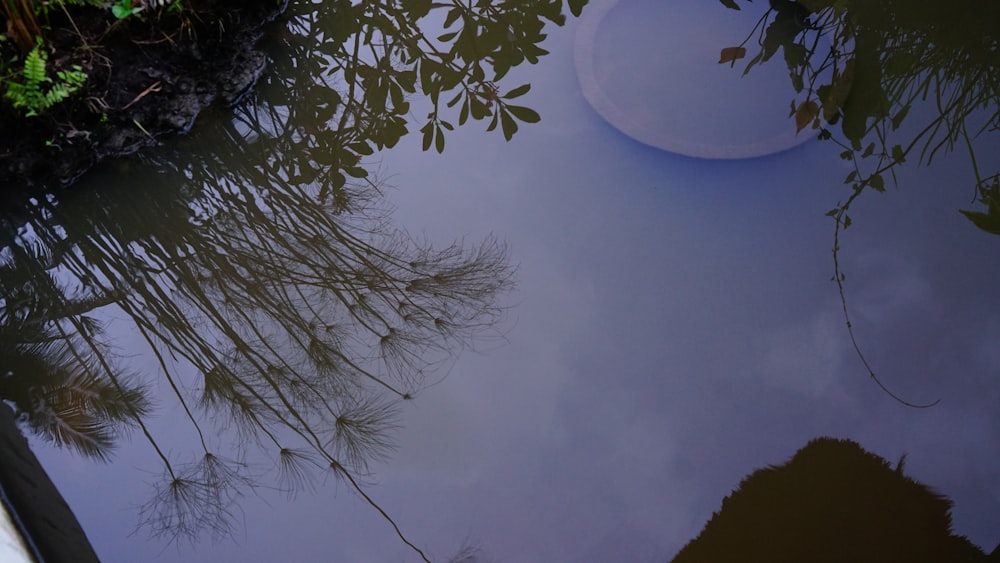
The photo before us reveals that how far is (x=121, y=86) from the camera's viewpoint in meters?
2.17

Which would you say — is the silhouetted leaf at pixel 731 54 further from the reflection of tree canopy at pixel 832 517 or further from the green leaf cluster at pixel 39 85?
the green leaf cluster at pixel 39 85

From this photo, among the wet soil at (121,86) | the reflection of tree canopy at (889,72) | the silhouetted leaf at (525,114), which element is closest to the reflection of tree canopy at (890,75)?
the reflection of tree canopy at (889,72)

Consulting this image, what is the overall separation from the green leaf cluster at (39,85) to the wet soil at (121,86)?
38mm

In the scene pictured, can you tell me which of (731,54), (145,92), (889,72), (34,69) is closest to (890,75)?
(889,72)

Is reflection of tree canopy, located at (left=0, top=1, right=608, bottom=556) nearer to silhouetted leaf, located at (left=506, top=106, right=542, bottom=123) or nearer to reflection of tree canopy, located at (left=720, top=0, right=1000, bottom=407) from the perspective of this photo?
silhouetted leaf, located at (left=506, top=106, right=542, bottom=123)

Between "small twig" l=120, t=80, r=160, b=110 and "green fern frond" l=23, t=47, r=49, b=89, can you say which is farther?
"small twig" l=120, t=80, r=160, b=110

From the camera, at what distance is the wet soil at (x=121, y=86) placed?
209 centimetres

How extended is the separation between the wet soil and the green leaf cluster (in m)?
0.04

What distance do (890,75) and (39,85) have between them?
112 inches

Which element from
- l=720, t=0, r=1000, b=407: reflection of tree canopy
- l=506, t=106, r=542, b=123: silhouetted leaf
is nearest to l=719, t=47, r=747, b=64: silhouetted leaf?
l=720, t=0, r=1000, b=407: reflection of tree canopy

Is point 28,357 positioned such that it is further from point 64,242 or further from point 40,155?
point 40,155

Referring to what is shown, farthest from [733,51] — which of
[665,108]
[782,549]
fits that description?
[782,549]

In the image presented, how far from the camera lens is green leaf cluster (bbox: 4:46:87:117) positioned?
1.96 metres

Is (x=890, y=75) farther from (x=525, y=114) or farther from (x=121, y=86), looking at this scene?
(x=121, y=86)
